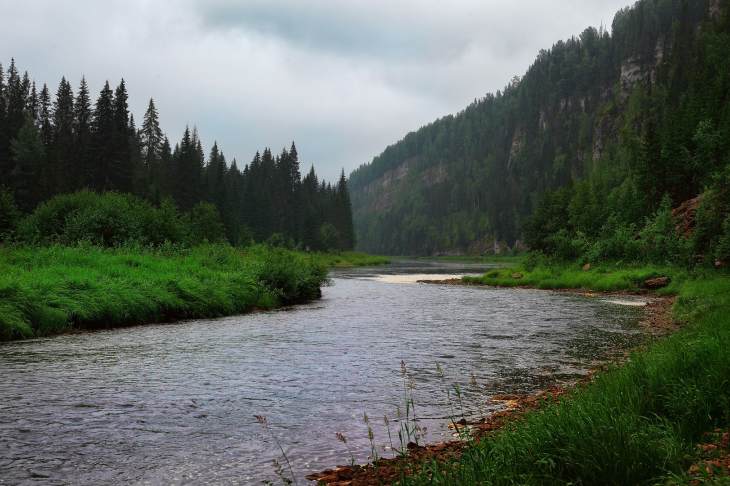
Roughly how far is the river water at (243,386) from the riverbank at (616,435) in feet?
6.66

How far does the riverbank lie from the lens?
523 centimetres

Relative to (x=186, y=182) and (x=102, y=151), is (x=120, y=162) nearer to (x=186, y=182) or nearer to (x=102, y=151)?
(x=102, y=151)

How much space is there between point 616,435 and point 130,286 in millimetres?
21978

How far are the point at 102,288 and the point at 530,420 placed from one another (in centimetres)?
2022

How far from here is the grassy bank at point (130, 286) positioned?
19.0 metres

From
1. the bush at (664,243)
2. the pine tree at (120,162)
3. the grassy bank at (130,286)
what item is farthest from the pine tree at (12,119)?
the bush at (664,243)

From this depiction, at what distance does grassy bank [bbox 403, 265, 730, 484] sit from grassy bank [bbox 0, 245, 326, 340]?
16938 millimetres

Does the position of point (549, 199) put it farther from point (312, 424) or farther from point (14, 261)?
point (312, 424)

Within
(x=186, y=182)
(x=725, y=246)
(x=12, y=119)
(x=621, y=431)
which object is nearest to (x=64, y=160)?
(x=12, y=119)

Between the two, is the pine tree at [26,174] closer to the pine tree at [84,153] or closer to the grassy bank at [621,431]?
the pine tree at [84,153]

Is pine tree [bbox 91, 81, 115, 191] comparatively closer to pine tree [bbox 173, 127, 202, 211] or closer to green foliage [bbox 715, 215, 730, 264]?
pine tree [bbox 173, 127, 202, 211]

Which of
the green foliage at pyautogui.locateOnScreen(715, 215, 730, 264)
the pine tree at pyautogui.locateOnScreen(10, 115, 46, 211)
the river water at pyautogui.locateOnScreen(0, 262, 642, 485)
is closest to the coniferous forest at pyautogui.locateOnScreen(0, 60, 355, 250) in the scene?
the pine tree at pyautogui.locateOnScreen(10, 115, 46, 211)

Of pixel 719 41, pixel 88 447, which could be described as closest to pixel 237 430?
pixel 88 447

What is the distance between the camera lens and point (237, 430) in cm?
877
